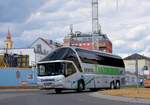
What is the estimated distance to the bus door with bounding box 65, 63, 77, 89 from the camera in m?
35.2

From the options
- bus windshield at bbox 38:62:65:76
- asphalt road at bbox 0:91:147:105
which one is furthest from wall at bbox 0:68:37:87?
asphalt road at bbox 0:91:147:105

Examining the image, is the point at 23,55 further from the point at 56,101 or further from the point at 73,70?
the point at 56,101

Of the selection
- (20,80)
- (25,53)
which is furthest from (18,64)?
(20,80)

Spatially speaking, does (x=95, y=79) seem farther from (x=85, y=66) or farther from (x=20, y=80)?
(x=20, y=80)

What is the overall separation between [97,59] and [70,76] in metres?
5.83

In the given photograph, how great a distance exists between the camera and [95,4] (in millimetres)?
96500

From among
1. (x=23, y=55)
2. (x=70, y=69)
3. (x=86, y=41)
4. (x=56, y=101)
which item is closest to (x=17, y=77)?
(x=23, y=55)

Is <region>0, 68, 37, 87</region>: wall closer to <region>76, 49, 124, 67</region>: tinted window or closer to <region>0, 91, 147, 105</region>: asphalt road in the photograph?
<region>76, 49, 124, 67</region>: tinted window

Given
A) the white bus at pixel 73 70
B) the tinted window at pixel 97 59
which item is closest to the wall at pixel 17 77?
the tinted window at pixel 97 59

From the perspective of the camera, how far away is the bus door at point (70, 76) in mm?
35231

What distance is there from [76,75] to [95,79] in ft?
12.8

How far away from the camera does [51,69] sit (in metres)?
35.2

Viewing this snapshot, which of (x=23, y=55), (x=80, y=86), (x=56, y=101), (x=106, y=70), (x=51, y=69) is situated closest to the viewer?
(x=56, y=101)

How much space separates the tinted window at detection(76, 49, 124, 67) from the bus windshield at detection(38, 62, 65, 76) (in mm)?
2933
